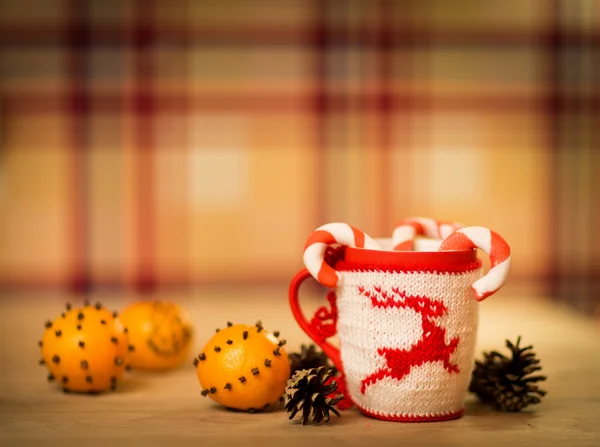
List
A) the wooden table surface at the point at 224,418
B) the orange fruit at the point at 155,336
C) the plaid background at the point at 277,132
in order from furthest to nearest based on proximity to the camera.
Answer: the plaid background at the point at 277,132 < the orange fruit at the point at 155,336 < the wooden table surface at the point at 224,418

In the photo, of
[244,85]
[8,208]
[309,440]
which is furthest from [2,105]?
[309,440]

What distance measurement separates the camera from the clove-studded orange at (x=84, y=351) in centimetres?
97

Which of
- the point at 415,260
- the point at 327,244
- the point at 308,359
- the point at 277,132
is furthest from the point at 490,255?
the point at 277,132

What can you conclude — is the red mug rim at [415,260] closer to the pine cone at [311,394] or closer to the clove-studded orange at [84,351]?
the pine cone at [311,394]

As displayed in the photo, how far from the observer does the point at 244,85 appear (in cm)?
203

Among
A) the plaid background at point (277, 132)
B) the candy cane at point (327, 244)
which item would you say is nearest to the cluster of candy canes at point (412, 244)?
the candy cane at point (327, 244)

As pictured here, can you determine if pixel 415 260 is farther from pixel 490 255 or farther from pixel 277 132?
pixel 277 132

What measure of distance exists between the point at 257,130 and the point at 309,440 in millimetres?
1299

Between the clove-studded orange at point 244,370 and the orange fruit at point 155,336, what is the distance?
20cm

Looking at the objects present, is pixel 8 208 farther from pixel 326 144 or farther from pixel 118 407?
pixel 118 407

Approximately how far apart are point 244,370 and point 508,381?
32cm

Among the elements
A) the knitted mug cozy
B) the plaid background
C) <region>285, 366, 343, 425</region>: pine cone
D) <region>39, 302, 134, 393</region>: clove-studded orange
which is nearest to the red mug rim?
the knitted mug cozy

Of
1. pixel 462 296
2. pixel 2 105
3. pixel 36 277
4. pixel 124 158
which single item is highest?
pixel 2 105

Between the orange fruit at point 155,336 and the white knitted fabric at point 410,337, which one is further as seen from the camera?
the orange fruit at point 155,336
